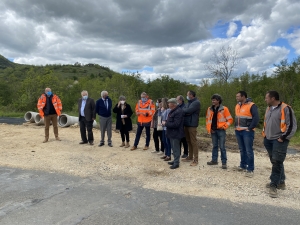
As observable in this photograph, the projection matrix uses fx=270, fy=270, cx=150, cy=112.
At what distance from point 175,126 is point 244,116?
1.51 m

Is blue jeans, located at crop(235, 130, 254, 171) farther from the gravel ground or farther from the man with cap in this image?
the man with cap

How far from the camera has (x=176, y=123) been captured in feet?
20.3

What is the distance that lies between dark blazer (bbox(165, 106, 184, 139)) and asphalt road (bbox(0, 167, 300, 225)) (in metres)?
1.71

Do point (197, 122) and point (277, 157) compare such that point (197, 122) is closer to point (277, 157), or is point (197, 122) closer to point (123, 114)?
point (277, 157)

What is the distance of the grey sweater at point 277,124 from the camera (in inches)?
180

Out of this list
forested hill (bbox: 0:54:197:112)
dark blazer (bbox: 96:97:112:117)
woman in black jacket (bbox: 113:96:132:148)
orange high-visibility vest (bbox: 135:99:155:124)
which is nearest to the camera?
orange high-visibility vest (bbox: 135:99:155:124)

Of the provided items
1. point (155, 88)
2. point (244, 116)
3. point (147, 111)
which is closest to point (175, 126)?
point (244, 116)

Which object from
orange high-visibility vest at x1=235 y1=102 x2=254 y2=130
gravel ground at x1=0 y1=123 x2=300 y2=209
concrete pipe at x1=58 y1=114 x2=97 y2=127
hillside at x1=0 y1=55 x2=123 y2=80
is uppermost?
hillside at x1=0 y1=55 x2=123 y2=80

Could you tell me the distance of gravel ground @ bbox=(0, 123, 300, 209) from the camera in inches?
190

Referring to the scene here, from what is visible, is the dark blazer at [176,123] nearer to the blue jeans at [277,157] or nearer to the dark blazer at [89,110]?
the blue jeans at [277,157]

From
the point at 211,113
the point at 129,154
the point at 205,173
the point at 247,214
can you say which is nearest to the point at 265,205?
the point at 247,214

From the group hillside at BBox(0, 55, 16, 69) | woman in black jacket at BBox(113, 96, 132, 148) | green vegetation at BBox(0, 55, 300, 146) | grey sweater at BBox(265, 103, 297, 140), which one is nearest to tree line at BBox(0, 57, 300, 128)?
green vegetation at BBox(0, 55, 300, 146)

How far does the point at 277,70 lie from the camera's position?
84.9 feet

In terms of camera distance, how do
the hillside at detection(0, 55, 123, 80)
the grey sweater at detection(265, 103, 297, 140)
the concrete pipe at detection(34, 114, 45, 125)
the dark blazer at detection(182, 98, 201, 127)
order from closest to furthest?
the grey sweater at detection(265, 103, 297, 140) < the dark blazer at detection(182, 98, 201, 127) < the concrete pipe at detection(34, 114, 45, 125) < the hillside at detection(0, 55, 123, 80)
